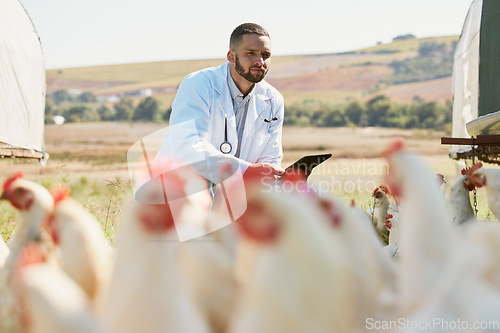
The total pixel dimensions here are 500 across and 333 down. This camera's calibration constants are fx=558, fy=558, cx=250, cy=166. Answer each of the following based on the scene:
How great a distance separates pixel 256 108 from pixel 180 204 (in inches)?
134

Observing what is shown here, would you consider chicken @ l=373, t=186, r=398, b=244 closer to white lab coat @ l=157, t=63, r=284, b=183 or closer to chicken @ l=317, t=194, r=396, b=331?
white lab coat @ l=157, t=63, r=284, b=183

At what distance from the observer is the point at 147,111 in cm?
4025

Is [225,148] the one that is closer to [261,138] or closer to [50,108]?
[261,138]

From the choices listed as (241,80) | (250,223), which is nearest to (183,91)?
(241,80)

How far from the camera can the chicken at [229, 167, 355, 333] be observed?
129cm

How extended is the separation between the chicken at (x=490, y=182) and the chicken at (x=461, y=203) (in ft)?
0.22

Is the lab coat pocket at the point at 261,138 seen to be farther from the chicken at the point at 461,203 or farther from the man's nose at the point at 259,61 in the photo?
the chicken at the point at 461,203

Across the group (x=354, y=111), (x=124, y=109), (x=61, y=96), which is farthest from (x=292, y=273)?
(x=61, y=96)

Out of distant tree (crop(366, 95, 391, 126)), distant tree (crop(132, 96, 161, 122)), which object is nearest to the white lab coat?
distant tree (crop(132, 96, 161, 122))

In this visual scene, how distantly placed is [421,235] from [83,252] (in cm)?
100

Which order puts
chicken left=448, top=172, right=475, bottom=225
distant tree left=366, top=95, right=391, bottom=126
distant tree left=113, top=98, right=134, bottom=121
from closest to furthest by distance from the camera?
chicken left=448, top=172, right=475, bottom=225 → distant tree left=113, top=98, right=134, bottom=121 → distant tree left=366, top=95, right=391, bottom=126

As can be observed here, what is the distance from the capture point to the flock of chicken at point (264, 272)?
1299mm

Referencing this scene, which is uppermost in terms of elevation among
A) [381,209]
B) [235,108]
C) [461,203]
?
[235,108]

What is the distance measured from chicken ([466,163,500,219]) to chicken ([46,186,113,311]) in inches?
151
